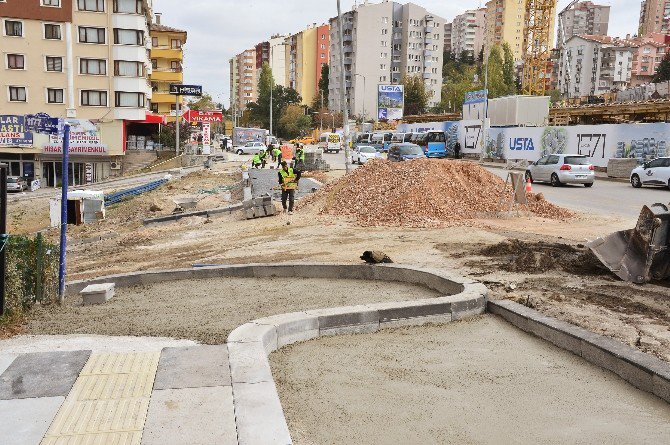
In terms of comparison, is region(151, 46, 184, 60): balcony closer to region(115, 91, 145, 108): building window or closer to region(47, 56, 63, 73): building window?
region(115, 91, 145, 108): building window

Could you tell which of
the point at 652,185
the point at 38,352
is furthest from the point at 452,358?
the point at 652,185

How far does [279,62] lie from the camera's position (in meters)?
174

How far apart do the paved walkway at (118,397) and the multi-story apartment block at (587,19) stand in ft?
694

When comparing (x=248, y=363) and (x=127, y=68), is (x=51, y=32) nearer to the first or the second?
(x=127, y=68)

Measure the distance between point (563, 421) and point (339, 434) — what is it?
165 centimetres

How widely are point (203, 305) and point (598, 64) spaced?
14879cm

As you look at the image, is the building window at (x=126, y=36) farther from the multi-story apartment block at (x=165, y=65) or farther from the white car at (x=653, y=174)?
the white car at (x=653, y=174)

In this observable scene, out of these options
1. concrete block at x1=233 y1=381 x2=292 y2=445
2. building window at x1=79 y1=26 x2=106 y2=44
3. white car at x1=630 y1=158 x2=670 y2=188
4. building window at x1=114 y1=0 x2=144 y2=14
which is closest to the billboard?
building window at x1=114 y1=0 x2=144 y2=14

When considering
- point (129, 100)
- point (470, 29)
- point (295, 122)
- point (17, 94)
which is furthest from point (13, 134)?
point (470, 29)

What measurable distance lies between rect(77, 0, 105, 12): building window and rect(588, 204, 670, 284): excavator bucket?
163 feet

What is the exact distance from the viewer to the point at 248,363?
15.7 feet

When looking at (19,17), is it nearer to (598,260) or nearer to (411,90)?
(598,260)

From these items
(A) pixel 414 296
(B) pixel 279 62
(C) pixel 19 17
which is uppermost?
(B) pixel 279 62

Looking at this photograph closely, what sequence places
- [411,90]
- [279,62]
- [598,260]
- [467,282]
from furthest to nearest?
[279,62], [411,90], [598,260], [467,282]
